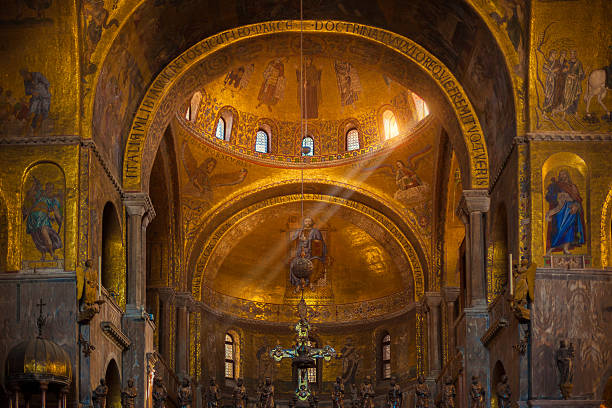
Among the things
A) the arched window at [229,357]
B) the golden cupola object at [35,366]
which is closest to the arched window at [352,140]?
the arched window at [229,357]

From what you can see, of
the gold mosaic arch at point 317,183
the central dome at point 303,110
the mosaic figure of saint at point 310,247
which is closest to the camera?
the central dome at point 303,110

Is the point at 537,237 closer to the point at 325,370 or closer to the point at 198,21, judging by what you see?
the point at 198,21

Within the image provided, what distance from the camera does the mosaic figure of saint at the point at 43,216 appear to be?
20.6 m

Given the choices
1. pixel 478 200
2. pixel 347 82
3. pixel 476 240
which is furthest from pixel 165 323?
pixel 478 200

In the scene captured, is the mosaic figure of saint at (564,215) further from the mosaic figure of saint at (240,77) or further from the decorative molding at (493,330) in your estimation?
the mosaic figure of saint at (240,77)

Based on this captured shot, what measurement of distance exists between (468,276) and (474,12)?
596 centimetres

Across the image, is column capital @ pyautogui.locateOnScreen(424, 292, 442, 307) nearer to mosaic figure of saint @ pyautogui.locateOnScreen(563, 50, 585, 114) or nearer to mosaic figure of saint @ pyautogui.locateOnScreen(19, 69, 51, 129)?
mosaic figure of saint @ pyautogui.locateOnScreen(563, 50, 585, 114)

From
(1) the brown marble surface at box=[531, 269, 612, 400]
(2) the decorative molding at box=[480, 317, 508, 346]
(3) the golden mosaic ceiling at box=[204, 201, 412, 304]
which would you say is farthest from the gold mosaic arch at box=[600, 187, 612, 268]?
(3) the golden mosaic ceiling at box=[204, 201, 412, 304]

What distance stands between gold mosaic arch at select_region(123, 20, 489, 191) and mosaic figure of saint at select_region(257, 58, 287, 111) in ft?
27.9

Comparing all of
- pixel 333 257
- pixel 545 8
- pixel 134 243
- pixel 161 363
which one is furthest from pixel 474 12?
pixel 333 257

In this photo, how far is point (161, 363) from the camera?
97.9 ft

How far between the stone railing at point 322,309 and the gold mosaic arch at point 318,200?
5.72ft

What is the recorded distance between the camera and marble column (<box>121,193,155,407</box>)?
932 inches

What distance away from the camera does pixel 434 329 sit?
107 feet
